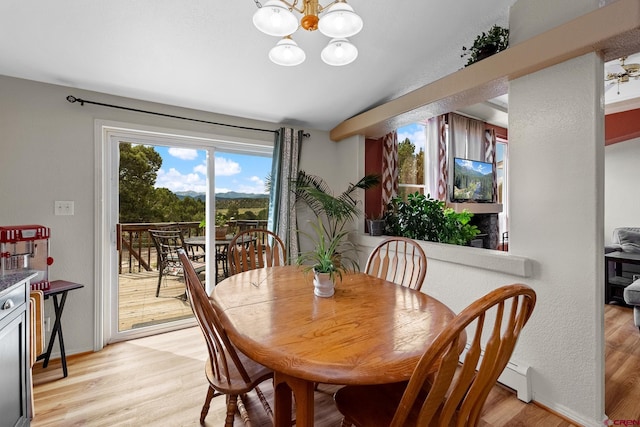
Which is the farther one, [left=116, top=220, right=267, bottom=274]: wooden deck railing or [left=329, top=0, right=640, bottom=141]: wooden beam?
[left=116, top=220, right=267, bottom=274]: wooden deck railing

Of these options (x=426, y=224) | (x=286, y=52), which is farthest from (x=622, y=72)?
(x=286, y=52)

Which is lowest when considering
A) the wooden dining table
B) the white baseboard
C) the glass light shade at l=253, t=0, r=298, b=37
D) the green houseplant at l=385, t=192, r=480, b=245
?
the white baseboard

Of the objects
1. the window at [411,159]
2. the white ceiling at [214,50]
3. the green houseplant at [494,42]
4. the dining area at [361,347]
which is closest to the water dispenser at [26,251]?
the white ceiling at [214,50]

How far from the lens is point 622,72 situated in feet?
10.5

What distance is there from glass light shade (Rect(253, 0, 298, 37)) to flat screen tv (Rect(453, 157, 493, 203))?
12.9 feet

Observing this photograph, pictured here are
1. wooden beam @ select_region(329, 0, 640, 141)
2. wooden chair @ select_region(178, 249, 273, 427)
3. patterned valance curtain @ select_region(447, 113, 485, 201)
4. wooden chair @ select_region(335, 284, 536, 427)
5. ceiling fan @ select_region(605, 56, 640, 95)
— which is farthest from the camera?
patterned valance curtain @ select_region(447, 113, 485, 201)

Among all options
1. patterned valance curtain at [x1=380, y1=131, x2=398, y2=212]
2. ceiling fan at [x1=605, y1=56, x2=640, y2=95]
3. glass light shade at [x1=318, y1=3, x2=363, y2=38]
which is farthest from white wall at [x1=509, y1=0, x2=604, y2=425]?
patterned valance curtain at [x1=380, y1=131, x2=398, y2=212]

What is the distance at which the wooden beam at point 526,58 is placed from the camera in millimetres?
1457

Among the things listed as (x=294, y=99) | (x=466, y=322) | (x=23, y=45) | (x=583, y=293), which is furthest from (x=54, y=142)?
(x=583, y=293)

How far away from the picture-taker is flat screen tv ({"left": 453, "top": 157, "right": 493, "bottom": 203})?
457cm

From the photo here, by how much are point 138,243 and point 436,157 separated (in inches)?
160

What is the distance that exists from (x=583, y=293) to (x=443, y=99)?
1593 millimetres

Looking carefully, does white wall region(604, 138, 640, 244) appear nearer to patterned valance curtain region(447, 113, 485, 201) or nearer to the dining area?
patterned valance curtain region(447, 113, 485, 201)

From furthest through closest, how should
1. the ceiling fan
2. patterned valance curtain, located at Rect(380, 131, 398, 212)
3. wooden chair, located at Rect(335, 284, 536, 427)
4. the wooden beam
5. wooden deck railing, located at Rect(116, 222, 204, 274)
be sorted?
patterned valance curtain, located at Rect(380, 131, 398, 212) < the ceiling fan < wooden deck railing, located at Rect(116, 222, 204, 274) < the wooden beam < wooden chair, located at Rect(335, 284, 536, 427)
